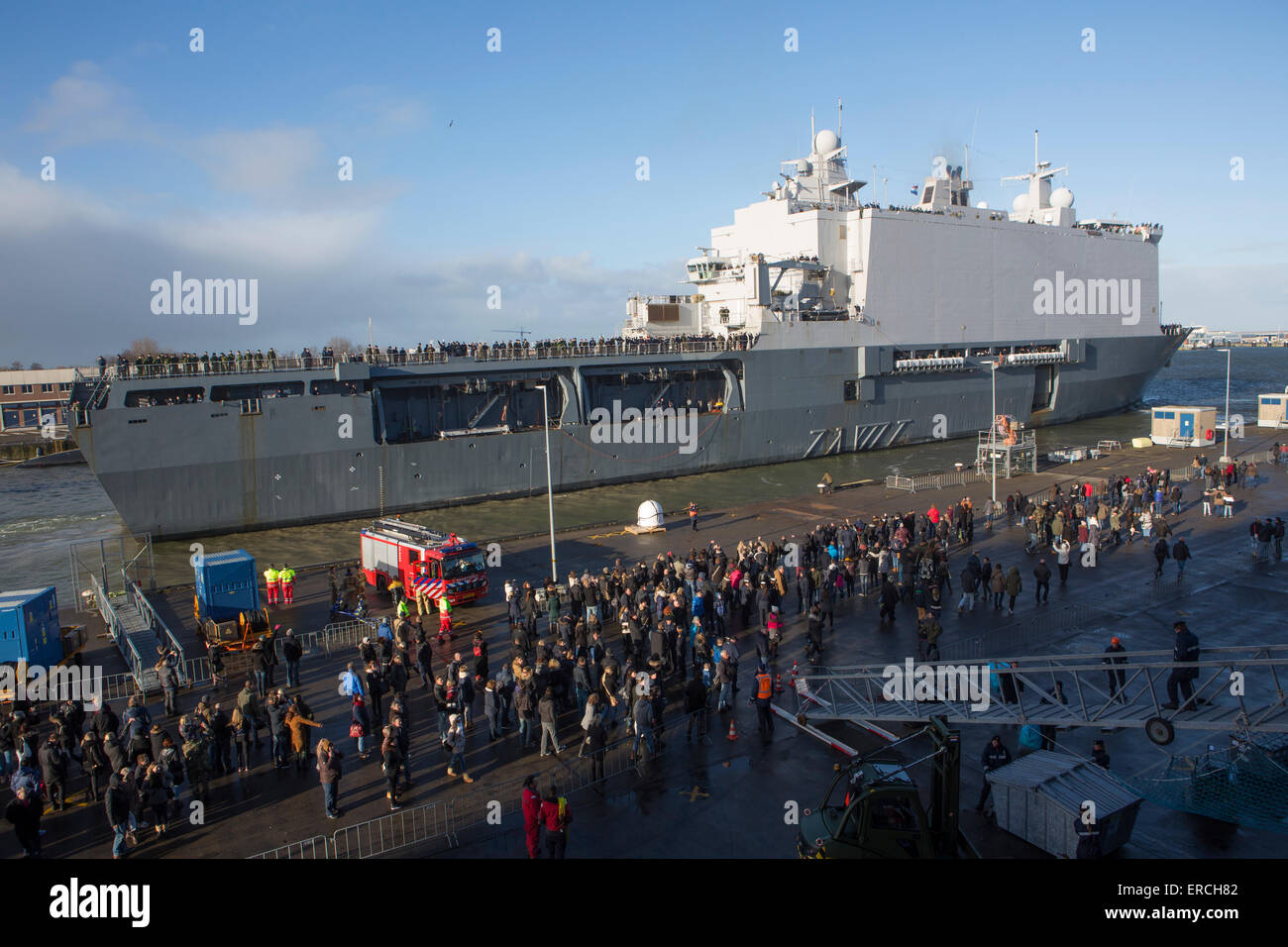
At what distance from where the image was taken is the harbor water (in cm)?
2847

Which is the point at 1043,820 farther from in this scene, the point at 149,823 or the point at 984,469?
the point at 984,469

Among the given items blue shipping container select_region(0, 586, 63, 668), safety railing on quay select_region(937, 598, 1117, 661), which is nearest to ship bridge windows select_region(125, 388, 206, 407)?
blue shipping container select_region(0, 586, 63, 668)

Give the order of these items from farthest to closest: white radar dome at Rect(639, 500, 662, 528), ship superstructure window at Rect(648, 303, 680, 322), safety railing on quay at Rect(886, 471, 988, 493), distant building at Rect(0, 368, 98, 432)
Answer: distant building at Rect(0, 368, 98, 432) → ship superstructure window at Rect(648, 303, 680, 322) → safety railing on quay at Rect(886, 471, 988, 493) → white radar dome at Rect(639, 500, 662, 528)

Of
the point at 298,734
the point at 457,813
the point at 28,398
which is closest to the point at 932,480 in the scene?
the point at 457,813

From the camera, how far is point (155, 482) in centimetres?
2878

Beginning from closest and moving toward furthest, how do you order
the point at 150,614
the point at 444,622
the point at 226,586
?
the point at 444,622, the point at 226,586, the point at 150,614

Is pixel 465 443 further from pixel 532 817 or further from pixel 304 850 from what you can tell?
pixel 532 817

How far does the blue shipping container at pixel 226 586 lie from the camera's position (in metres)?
17.4

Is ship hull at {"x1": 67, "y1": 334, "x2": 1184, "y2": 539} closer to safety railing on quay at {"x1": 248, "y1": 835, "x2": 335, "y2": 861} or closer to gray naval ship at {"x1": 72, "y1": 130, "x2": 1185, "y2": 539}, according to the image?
gray naval ship at {"x1": 72, "y1": 130, "x2": 1185, "y2": 539}

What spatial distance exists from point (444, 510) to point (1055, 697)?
27.6 meters

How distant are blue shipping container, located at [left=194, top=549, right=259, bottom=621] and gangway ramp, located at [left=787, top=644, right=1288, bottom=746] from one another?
12.0m

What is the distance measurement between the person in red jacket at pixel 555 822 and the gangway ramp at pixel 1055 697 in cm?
429

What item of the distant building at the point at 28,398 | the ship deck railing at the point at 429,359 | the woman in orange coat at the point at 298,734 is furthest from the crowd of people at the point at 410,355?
the distant building at the point at 28,398

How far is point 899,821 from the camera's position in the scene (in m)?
7.63
